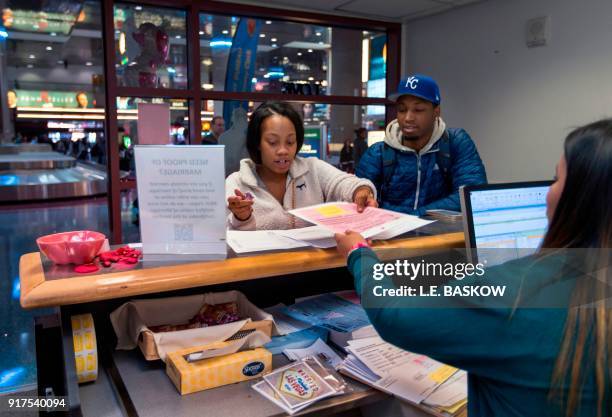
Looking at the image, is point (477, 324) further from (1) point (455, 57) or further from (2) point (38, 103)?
(2) point (38, 103)

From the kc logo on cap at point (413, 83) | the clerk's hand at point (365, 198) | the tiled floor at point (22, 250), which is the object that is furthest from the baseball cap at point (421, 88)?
the tiled floor at point (22, 250)

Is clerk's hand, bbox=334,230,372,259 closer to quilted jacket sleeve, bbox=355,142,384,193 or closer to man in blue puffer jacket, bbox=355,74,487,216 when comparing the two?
man in blue puffer jacket, bbox=355,74,487,216

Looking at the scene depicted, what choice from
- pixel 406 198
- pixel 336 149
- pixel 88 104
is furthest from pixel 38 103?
pixel 406 198

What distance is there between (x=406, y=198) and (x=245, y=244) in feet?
4.39

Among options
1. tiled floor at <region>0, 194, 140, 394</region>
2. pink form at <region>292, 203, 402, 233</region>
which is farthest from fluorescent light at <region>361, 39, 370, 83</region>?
pink form at <region>292, 203, 402, 233</region>

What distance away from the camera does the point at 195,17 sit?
14.3 ft

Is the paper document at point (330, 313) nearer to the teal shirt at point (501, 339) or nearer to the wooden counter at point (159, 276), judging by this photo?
the wooden counter at point (159, 276)

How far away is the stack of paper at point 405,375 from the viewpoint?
1214 millimetres

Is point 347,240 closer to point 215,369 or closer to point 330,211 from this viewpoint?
point 330,211

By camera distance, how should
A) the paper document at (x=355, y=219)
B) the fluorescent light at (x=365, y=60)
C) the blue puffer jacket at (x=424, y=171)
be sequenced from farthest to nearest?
the fluorescent light at (x=365, y=60) < the blue puffer jacket at (x=424, y=171) < the paper document at (x=355, y=219)

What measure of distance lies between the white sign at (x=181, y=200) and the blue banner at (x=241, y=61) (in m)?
3.57

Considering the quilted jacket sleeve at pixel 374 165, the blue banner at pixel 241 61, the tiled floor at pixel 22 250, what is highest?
the blue banner at pixel 241 61

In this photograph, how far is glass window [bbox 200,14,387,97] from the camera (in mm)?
4742

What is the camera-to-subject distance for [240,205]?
5.43 feet
